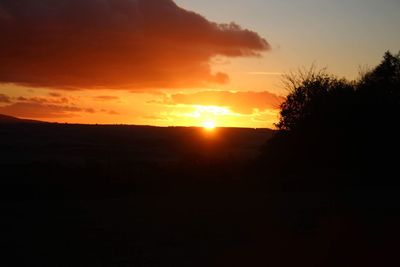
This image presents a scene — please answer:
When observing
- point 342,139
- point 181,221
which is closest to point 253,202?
point 181,221

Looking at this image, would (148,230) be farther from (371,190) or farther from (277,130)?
(277,130)

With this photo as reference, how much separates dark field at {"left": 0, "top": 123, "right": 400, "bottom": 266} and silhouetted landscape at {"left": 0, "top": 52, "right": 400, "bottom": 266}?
4 cm

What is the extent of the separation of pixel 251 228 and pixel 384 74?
29162 millimetres

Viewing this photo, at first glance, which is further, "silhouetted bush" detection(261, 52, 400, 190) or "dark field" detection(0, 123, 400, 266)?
"silhouetted bush" detection(261, 52, 400, 190)

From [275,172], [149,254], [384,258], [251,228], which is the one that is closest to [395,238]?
[384,258]

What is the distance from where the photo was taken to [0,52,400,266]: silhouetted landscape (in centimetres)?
1257

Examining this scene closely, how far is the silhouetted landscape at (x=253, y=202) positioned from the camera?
1257cm

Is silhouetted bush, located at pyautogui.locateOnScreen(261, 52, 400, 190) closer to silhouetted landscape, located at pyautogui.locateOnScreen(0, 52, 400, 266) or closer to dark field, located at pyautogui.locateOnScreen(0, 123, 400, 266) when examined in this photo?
silhouetted landscape, located at pyautogui.locateOnScreen(0, 52, 400, 266)

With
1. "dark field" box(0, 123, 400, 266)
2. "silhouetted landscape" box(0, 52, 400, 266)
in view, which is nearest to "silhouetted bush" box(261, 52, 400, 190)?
"silhouetted landscape" box(0, 52, 400, 266)

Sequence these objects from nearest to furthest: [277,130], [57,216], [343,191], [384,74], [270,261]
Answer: [270,261] → [57,216] → [343,191] → [277,130] → [384,74]

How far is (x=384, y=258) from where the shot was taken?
11.7 m

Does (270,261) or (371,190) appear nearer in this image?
(270,261)

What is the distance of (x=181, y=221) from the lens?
16.8 m

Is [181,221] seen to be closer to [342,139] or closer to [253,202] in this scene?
[253,202]
